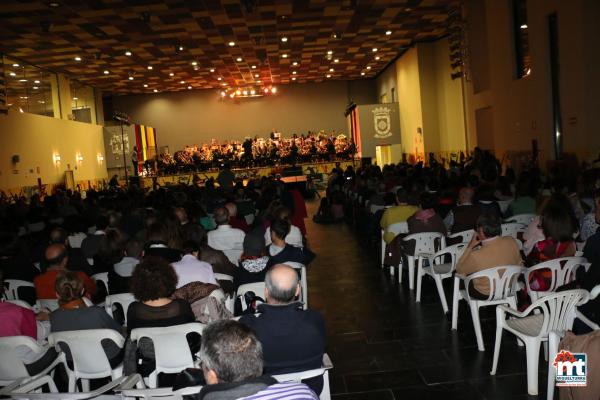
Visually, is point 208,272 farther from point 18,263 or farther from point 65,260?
point 18,263

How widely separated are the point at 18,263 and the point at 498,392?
393 cm

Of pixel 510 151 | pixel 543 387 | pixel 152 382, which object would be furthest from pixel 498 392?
pixel 510 151

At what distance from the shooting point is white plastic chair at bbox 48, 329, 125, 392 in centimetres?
338

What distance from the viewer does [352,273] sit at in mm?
7680

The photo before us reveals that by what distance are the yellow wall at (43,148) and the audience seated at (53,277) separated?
10587 millimetres

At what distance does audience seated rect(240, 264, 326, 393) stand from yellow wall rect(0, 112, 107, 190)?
1307cm

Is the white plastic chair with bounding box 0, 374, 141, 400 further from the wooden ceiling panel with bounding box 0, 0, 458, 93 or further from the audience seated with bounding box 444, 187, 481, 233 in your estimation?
the wooden ceiling panel with bounding box 0, 0, 458, 93

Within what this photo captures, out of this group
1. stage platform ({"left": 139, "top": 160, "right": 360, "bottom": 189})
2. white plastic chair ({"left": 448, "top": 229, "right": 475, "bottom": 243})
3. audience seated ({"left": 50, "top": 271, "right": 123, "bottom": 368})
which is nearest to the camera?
audience seated ({"left": 50, "top": 271, "right": 123, "bottom": 368})

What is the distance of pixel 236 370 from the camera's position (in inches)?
73.6

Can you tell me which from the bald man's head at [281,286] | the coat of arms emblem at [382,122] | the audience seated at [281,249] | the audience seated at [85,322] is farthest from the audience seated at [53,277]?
the coat of arms emblem at [382,122]

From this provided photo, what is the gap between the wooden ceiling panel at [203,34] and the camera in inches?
490

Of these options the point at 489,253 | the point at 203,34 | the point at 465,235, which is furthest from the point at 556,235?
the point at 203,34

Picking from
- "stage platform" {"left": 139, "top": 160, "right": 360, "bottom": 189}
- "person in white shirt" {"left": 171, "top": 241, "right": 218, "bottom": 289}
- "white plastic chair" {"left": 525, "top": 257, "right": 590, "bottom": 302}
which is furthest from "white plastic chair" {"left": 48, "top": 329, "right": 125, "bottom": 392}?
"stage platform" {"left": 139, "top": 160, "right": 360, "bottom": 189}

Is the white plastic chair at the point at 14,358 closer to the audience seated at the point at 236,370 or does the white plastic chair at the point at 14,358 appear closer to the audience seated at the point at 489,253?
the audience seated at the point at 236,370
